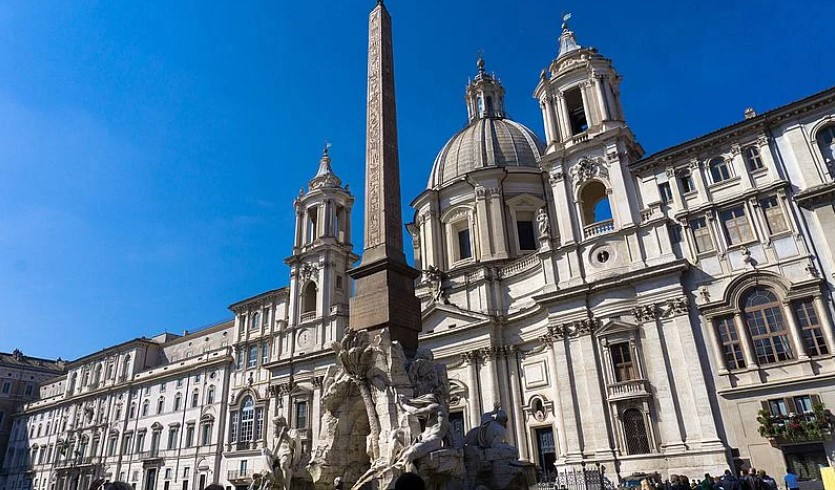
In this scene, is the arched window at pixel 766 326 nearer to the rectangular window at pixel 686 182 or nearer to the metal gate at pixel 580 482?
the rectangular window at pixel 686 182

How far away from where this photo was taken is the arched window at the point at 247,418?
40781mm

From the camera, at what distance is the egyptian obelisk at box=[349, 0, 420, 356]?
16375 mm

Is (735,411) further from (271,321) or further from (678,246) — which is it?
(271,321)

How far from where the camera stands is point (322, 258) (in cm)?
4162

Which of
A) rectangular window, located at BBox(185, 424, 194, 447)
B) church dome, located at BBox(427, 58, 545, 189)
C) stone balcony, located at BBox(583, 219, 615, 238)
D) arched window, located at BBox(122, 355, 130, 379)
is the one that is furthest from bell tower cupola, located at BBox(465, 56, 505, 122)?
arched window, located at BBox(122, 355, 130, 379)

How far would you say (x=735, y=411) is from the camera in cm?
2286

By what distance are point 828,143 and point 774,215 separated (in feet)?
12.4

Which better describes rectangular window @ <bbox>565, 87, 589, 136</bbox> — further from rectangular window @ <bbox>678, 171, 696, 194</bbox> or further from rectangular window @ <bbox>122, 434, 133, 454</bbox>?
rectangular window @ <bbox>122, 434, 133, 454</bbox>

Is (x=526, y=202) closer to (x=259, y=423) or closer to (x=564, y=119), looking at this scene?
(x=564, y=119)

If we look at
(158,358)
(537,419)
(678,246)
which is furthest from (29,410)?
(678,246)

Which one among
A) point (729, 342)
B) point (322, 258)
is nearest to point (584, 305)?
point (729, 342)

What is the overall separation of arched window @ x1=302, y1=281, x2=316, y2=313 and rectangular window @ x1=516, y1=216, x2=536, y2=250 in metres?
15.9

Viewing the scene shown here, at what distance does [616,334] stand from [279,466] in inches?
691

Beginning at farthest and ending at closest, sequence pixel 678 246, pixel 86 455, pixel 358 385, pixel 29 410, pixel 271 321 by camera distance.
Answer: pixel 29 410 → pixel 86 455 → pixel 271 321 → pixel 678 246 → pixel 358 385
